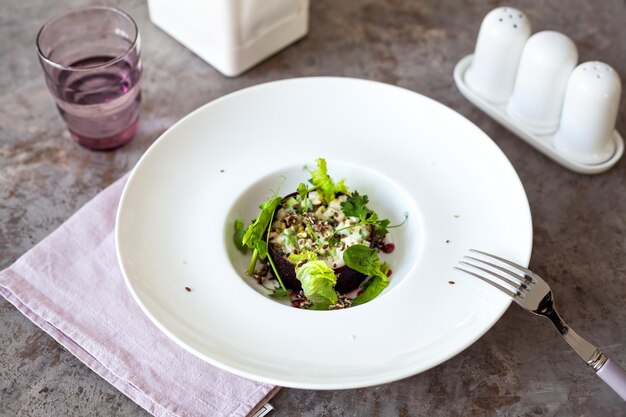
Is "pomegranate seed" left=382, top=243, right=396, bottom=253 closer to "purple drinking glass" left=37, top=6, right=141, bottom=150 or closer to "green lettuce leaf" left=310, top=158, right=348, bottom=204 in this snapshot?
"green lettuce leaf" left=310, top=158, right=348, bottom=204

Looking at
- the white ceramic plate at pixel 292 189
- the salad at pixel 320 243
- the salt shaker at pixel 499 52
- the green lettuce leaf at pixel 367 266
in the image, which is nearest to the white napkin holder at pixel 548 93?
the salt shaker at pixel 499 52

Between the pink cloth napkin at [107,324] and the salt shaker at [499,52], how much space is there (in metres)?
0.79

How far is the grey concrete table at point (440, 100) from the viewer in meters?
1.08

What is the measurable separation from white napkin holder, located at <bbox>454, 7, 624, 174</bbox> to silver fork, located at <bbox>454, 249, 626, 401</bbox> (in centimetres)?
42

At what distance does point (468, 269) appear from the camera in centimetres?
110

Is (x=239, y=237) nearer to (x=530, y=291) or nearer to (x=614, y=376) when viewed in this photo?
(x=530, y=291)

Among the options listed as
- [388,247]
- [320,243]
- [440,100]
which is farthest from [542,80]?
[320,243]

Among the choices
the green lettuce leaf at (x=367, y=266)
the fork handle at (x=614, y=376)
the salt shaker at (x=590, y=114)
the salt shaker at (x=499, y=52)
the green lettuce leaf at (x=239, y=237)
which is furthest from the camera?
the salt shaker at (x=499, y=52)

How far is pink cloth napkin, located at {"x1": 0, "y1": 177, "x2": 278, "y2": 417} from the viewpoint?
1054 mm

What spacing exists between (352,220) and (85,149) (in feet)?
1.96

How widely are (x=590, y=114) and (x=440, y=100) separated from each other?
0.33 metres

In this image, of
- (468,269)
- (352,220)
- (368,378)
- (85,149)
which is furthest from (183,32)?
(368,378)

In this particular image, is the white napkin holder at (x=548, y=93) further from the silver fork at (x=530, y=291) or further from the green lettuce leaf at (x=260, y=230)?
the green lettuce leaf at (x=260, y=230)

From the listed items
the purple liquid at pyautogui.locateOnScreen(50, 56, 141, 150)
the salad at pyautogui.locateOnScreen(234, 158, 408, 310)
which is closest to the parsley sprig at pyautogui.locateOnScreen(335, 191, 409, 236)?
the salad at pyautogui.locateOnScreen(234, 158, 408, 310)
